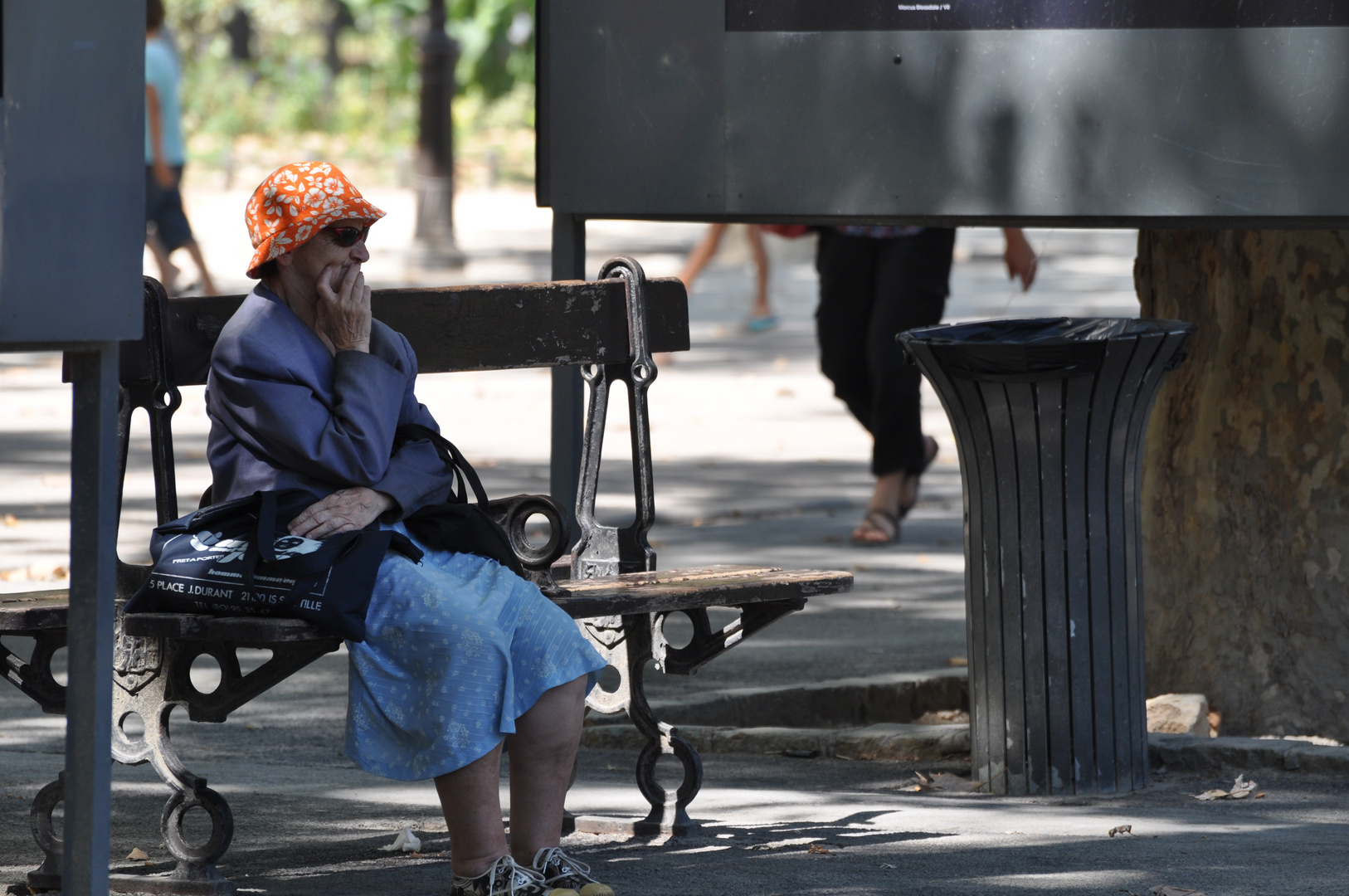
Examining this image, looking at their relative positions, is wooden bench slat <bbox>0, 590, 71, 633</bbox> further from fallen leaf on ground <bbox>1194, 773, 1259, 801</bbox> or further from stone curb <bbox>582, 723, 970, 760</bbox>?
fallen leaf on ground <bbox>1194, 773, 1259, 801</bbox>

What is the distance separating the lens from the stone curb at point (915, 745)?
16.5 ft

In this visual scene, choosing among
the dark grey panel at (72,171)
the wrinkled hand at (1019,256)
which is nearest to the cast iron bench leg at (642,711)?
the dark grey panel at (72,171)

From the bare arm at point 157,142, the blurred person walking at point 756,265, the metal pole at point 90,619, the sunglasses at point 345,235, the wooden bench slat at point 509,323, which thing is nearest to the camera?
the metal pole at point 90,619

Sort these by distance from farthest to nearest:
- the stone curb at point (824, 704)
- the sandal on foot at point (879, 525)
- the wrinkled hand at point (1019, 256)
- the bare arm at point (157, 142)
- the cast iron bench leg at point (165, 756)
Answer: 1. the bare arm at point (157, 142)
2. the sandal on foot at point (879, 525)
3. the wrinkled hand at point (1019, 256)
4. the stone curb at point (824, 704)
5. the cast iron bench leg at point (165, 756)

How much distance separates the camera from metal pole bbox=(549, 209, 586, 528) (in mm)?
5305

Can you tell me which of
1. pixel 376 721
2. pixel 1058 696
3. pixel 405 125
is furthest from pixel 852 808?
pixel 405 125

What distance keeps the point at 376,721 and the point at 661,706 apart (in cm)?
207

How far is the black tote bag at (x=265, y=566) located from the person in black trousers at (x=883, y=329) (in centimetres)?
438

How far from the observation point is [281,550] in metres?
3.66

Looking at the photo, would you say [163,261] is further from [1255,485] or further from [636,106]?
[1255,485]

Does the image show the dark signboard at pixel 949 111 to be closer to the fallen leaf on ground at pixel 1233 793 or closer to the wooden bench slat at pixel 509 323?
the wooden bench slat at pixel 509 323

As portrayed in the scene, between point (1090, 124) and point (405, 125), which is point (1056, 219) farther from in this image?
point (405, 125)

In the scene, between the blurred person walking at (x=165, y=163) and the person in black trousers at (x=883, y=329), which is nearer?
the person in black trousers at (x=883, y=329)

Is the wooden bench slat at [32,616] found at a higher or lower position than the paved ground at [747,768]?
higher
